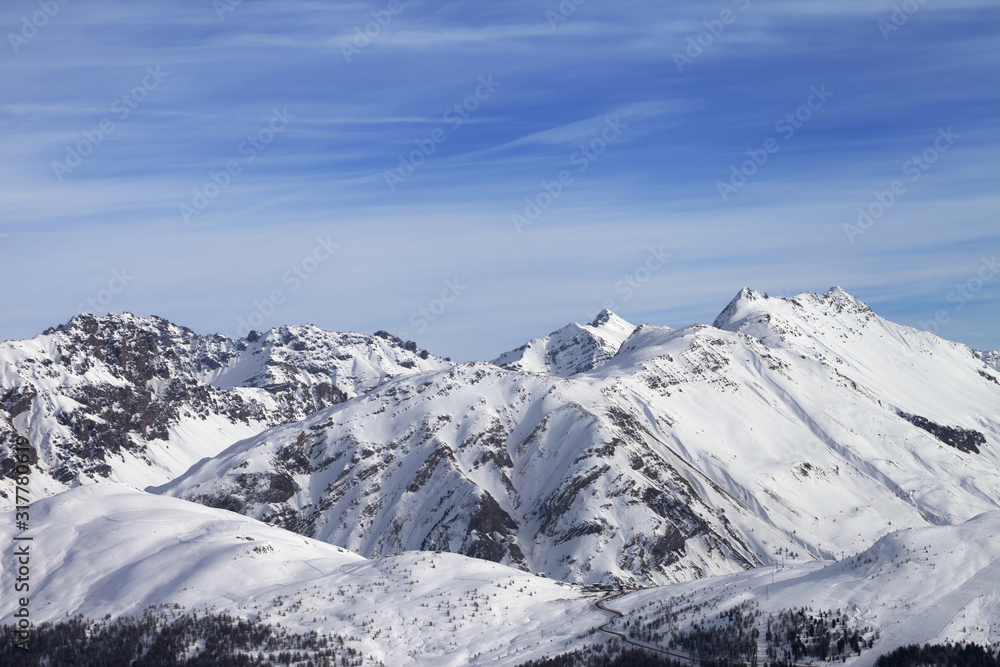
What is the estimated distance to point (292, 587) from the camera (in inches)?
3538

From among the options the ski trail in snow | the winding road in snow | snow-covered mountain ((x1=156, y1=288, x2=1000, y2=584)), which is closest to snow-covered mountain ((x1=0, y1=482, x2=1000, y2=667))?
the ski trail in snow

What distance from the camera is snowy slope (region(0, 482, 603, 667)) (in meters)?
80.7

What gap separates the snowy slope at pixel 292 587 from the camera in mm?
80688

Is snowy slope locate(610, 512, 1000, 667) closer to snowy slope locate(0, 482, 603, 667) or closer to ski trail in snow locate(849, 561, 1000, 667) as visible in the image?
ski trail in snow locate(849, 561, 1000, 667)

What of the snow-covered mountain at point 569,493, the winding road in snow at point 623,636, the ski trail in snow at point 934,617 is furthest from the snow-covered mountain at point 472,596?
the snow-covered mountain at point 569,493

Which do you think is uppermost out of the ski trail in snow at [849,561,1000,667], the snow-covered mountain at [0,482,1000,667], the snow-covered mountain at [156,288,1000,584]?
the ski trail in snow at [849,561,1000,667]

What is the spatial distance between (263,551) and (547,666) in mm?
36670

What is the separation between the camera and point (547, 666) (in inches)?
2859

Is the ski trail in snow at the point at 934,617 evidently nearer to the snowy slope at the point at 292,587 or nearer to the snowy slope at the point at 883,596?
the snowy slope at the point at 883,596

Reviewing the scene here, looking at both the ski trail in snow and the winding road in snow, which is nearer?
the ski trail in snow

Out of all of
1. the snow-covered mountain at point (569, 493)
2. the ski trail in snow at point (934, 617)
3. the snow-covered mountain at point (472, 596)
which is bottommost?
the snow-covered mountain at point (569, 493)

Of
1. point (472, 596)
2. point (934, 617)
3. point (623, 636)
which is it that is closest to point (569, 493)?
point (472, 596)

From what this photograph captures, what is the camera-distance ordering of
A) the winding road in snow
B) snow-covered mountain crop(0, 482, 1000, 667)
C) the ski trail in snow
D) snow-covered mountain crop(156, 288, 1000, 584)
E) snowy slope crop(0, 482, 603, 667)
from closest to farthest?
the ski trail in snow, snow-covered mountain crop(0, 482, 1000, 667), the winding road in snow, snowy slope crop(0, 482, 603, 667), snow-covered mountain crop(156, 288, 1000, 584)

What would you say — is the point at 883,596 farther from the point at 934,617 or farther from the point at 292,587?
the point at 292,587
